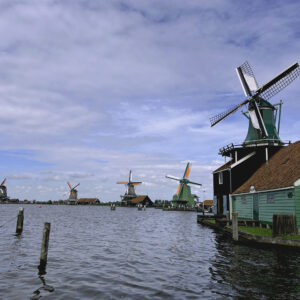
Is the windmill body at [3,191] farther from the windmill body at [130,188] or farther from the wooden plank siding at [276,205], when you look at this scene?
the wooden plank siding at [276,205]

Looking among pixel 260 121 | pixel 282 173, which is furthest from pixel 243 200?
pixel 260 121

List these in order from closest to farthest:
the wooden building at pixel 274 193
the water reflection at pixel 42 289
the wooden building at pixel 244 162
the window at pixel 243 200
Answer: the water reflection at pixel 42 289, the wooden building at pixel 274 193, the window at pixel 243 200, the wooden building at pixel 244 162

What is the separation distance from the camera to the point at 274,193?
76.6 ft

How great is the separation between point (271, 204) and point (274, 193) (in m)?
1.06

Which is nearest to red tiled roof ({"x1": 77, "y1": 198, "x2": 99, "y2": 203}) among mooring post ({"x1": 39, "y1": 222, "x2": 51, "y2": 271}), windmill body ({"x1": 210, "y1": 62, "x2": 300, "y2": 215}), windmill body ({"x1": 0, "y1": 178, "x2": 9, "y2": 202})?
windmill body ({"x1": 0, "y1": 178, "x2": 9, "y2": 202})

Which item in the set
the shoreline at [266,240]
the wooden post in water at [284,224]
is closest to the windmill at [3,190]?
the shoreline at [266,240]

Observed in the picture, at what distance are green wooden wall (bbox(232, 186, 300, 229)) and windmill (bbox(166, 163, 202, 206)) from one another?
6961 cm

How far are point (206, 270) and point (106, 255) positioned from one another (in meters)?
6.35

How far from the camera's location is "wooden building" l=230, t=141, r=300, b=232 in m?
20.6

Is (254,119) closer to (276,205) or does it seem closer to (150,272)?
(276,205)

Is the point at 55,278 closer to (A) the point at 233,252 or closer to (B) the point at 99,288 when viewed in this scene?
(B) the point at 99,288

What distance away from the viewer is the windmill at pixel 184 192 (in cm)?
10231

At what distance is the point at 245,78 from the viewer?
43969mm

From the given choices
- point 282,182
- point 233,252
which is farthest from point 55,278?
point 282,182
